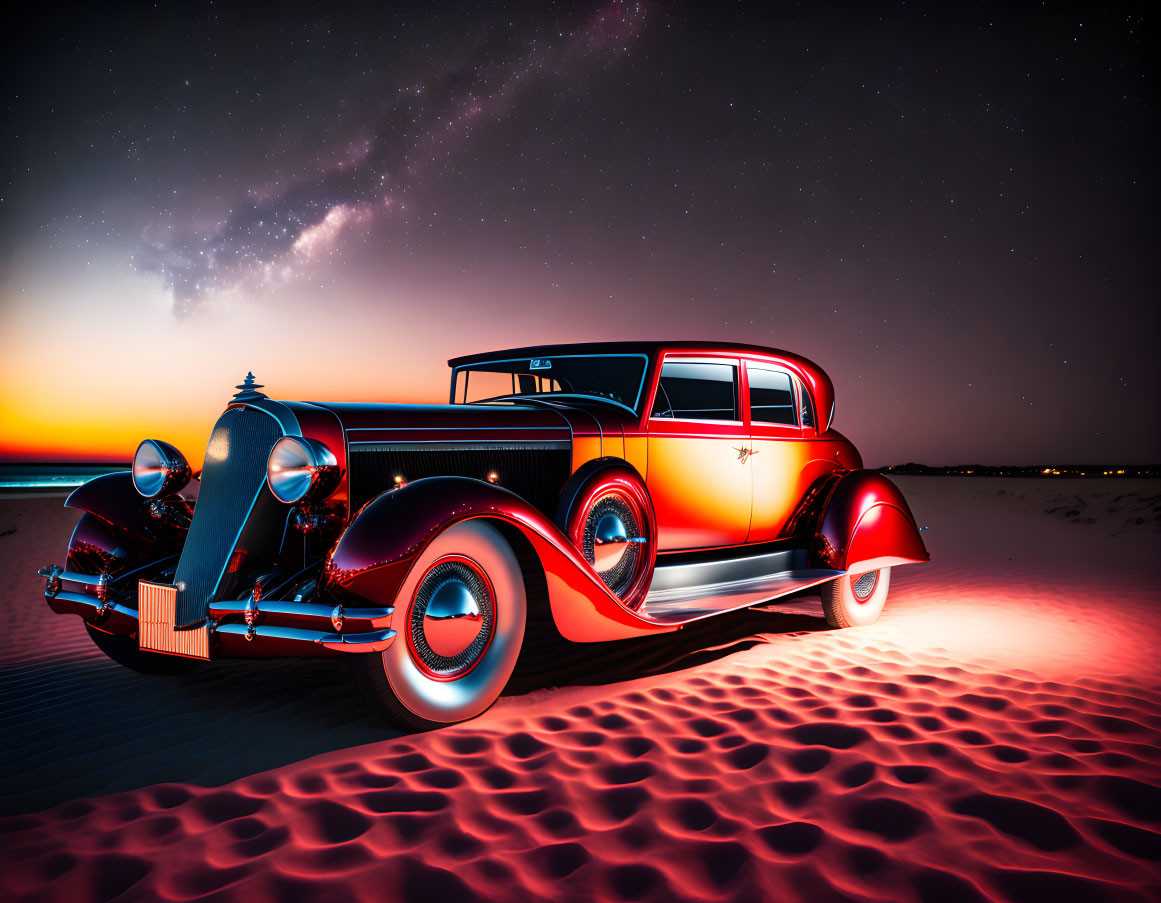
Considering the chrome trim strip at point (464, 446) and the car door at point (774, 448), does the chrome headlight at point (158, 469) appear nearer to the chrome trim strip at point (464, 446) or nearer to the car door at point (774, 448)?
the chrome trim strip at point (464, 446)

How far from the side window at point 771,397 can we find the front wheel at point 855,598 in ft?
4.07

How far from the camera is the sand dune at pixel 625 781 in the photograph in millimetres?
2020

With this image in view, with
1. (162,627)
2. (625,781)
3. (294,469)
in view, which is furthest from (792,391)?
(162,627)

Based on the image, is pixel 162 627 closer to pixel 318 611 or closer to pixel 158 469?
pixel 318 611

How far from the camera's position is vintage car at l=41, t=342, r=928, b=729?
2.94 m

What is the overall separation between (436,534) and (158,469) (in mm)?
1954

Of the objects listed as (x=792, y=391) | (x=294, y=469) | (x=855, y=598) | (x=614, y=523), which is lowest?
(x=855, y=598)

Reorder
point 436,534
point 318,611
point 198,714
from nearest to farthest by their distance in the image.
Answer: point 318,611 < point 436,534 < point 198,714

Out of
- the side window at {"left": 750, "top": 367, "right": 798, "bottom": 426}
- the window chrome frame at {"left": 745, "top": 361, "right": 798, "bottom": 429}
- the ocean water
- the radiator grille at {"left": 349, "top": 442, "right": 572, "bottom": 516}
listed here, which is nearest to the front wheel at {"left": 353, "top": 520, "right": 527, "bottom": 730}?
the radiator grille at {"left": 349, "top": 442, "right": 572, "bottom": 516}

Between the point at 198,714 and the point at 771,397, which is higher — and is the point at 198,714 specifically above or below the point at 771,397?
below

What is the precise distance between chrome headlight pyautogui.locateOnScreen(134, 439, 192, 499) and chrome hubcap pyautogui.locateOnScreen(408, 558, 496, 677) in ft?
5.96

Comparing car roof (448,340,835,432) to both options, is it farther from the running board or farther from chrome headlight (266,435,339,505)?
chrome headlight (266,435,339,505)

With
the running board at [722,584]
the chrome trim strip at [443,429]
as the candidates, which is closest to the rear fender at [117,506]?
the chrome trim strip at [443,429]

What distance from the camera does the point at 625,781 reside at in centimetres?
262
